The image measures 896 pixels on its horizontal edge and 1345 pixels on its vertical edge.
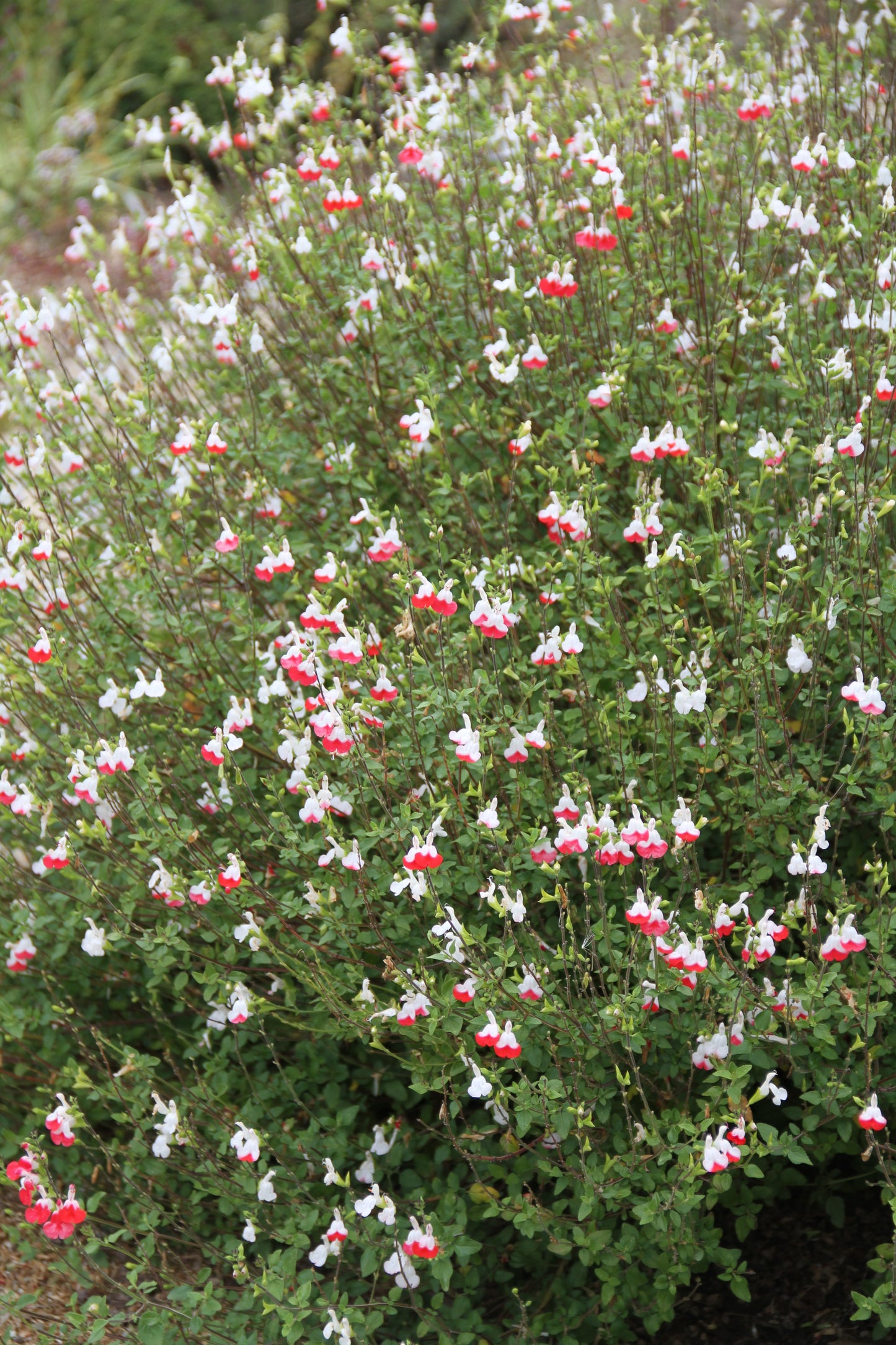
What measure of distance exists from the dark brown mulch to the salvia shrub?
11cm

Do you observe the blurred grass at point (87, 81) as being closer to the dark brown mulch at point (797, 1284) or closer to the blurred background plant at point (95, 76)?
the blurred background plant at point (95, 76)

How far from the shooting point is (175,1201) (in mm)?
2994

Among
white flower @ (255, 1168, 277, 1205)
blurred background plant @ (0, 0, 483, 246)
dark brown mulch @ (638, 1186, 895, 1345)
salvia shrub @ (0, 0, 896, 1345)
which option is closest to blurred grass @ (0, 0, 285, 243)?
blurred background plant @ (0, 0, 483, 246)

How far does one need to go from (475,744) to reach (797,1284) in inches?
63.1

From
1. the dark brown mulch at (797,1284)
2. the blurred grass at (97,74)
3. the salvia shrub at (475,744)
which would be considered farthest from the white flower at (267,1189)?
the blurred grass at (97,74)

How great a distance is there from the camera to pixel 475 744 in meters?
2.32

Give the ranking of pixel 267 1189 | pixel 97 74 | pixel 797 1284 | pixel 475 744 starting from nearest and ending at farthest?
pixel 475 744 → pixel 267 1189 → pixel 797 1284 → pixel 97 74

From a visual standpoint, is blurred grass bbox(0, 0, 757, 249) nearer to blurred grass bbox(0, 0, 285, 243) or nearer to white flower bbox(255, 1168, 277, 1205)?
blurred grass bbox(0, 0, 285, 243)

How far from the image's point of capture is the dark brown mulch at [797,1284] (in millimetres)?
2776

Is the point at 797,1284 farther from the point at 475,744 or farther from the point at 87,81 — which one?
the point at 87,81

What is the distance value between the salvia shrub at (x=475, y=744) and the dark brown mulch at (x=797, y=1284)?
105 mm

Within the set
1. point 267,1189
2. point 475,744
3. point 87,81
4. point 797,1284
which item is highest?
point 87,81

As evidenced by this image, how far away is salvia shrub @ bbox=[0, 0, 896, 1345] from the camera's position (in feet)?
8.01

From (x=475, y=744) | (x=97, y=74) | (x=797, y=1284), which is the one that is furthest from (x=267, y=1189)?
(x=97, y=74)
